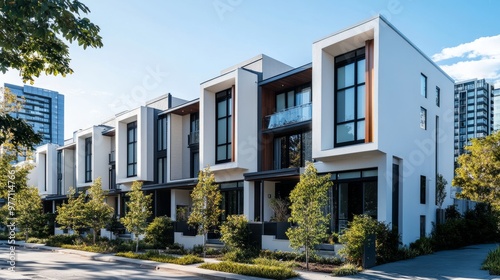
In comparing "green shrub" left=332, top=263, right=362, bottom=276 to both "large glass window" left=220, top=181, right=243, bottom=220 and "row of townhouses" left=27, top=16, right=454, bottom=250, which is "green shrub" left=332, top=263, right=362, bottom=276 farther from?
"large glass window" left=220, top=181, right=243, bottom=220

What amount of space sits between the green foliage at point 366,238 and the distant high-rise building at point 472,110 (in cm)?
10701

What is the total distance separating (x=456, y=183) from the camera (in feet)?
83.0

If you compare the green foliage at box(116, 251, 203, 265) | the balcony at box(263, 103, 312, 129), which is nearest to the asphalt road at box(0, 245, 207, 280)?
the green foliage at box(116, 251, 203, 265)

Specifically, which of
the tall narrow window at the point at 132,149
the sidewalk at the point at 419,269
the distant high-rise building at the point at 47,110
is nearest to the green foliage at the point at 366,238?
the sidewalk at the point at 419,269

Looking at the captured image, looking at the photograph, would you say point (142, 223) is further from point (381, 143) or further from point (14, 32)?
point (14, 32)

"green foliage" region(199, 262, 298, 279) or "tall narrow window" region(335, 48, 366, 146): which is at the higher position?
"tall narrow window" region(335, 48, 366, 146)

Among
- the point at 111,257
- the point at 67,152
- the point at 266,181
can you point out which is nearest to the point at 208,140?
the point at 266,181

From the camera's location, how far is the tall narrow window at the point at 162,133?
31803 mm

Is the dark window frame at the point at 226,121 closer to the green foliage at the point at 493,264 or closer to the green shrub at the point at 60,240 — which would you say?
the green shrub at the point at 60,240

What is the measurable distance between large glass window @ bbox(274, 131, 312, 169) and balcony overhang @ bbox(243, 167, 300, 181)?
1.60 metres

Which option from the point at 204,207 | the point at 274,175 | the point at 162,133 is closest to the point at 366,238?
the point at 274,175

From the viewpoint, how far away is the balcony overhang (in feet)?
66.7

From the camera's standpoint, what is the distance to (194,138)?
2920 centimetres

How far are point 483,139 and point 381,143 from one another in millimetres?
11634
